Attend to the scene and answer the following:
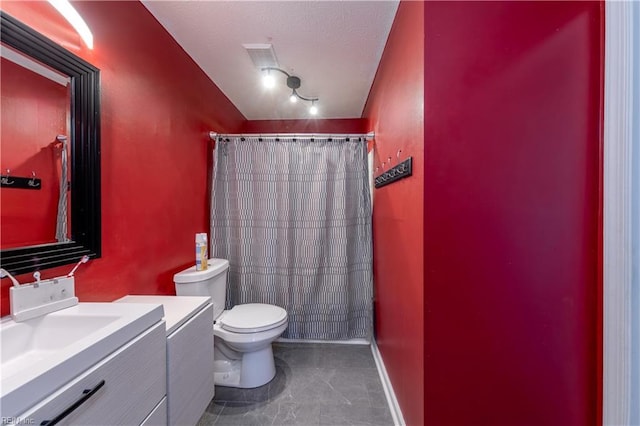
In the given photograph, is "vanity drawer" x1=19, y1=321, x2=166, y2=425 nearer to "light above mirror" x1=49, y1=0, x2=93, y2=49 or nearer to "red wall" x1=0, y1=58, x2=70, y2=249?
"red wall" x1=0, y1=58, x2=70, y2=249

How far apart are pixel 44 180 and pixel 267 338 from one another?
1.31m

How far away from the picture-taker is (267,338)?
1.63 meters

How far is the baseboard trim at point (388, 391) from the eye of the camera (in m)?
1.39

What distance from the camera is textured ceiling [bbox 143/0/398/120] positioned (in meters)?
1.40

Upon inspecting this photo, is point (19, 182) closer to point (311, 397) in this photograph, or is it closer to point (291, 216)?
point (291, 216)

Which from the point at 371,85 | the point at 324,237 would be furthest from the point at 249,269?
the point at 371,85

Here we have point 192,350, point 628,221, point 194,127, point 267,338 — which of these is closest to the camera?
point 628,221

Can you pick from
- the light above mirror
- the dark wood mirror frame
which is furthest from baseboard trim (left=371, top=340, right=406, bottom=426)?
the light above mirror

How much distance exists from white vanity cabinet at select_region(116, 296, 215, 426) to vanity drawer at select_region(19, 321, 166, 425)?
0.21ft

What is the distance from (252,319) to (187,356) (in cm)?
61

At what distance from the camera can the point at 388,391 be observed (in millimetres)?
1589

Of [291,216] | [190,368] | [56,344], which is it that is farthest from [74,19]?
[291,216]

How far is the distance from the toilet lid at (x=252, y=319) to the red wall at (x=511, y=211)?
968mm

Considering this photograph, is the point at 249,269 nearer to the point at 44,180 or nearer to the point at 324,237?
the point at 324,237
